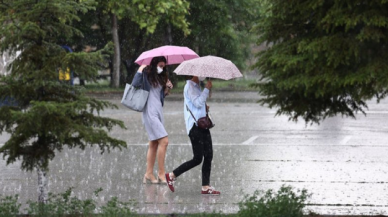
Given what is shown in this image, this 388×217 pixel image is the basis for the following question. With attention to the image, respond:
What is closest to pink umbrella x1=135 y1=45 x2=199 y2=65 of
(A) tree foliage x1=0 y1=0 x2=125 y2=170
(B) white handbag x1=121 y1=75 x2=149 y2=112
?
(B) white handbag x1=121 y1=75 x2=149 y2=112

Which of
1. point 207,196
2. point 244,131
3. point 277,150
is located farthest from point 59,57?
point 244,131

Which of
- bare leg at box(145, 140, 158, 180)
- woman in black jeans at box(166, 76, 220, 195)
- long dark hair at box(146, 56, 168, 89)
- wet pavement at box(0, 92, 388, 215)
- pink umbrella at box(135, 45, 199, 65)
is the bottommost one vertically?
wet pavement at box(0, 92, 388, 215)

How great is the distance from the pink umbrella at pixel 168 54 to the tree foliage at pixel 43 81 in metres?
2.46

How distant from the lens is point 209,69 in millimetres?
9133

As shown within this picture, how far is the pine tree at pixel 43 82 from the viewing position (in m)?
7.16

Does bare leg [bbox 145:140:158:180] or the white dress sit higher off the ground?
the white dress

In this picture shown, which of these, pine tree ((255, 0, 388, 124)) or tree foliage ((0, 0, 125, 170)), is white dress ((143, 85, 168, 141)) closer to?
tree foliage ((0, 0, 125, 170))

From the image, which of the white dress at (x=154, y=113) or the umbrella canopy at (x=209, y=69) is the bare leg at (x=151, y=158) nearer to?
the white dress at (x=154, y=113)

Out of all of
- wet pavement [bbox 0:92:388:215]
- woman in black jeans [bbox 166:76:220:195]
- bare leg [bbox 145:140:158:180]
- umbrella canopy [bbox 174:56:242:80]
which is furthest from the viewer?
bare leg [bbox 145:140:158:180]

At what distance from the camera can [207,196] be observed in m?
9.21

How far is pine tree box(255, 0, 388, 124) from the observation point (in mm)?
6293

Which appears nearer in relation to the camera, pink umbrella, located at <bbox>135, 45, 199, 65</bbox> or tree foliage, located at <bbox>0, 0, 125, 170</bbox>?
tree foliage, located at <bbox>0, 0, 125, 170</bbox>

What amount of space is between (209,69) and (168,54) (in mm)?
1023

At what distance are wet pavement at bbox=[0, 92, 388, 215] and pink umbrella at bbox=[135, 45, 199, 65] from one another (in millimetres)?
1504
